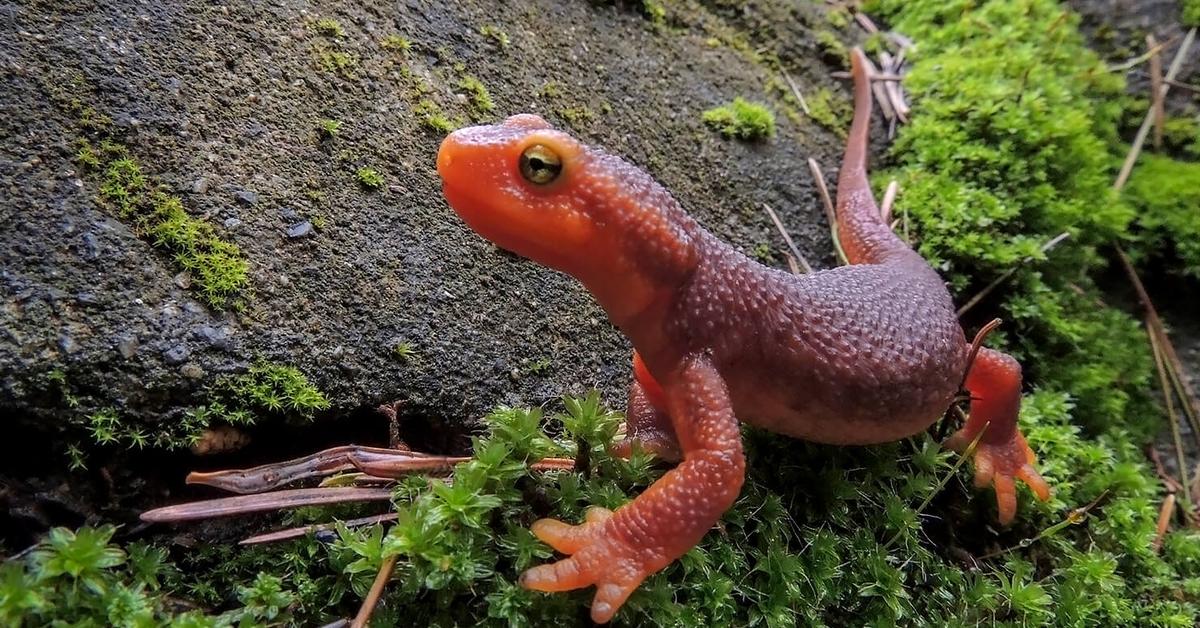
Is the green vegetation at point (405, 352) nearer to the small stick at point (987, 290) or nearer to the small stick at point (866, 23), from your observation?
the small stick at point (987, 290)

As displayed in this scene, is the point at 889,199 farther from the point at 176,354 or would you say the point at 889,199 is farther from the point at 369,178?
the point at 176,354

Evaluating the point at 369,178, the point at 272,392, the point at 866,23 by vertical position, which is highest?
the point at 866,23

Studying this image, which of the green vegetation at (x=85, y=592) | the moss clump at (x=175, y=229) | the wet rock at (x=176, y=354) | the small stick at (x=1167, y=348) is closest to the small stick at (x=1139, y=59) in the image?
the small stick at (x=1167, y=348)

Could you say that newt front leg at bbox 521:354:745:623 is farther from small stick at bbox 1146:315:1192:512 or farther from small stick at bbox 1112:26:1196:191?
small stick at bbox 1112:26:1196:191

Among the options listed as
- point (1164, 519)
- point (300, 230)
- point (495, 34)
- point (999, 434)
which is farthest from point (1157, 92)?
point (300, 230)

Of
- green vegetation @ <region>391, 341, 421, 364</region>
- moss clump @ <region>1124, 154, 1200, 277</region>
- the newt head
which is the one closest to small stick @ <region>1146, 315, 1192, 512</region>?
moss clump @ <region>1124, 154, 1200, 277</region>

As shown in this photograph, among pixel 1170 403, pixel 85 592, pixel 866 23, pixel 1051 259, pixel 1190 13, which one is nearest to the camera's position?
pixel 85 592
